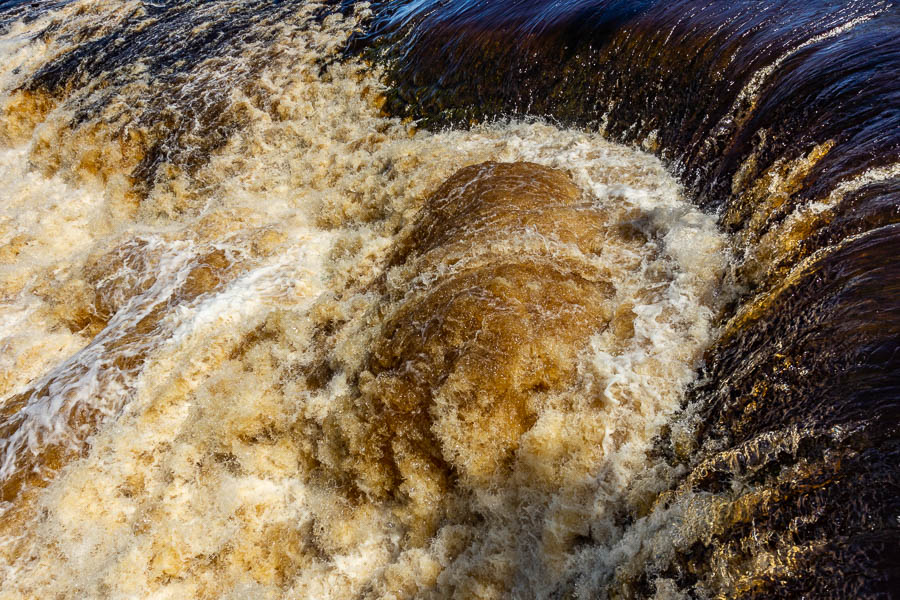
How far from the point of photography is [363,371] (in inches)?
169

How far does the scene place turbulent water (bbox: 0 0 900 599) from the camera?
2654mm

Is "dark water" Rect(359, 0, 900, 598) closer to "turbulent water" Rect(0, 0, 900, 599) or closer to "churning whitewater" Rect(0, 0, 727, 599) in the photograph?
"turbulent water" Rect(0, 0, 900, 599)

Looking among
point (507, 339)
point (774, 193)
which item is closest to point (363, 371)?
point (507, 339)

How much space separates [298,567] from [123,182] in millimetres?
6877

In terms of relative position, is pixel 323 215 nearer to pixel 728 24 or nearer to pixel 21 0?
pixel 728 24

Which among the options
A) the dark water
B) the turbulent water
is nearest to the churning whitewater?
the turbulent water

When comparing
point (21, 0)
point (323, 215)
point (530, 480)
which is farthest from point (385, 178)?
point (21, 0)

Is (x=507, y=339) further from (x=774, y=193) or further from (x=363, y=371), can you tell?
(x=774, y=193)

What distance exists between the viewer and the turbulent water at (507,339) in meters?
2.65

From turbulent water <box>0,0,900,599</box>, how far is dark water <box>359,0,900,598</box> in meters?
0.02

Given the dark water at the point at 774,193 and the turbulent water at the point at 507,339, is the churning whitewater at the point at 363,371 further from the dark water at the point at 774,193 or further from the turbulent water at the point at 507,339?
the dark water at the point at 774,193

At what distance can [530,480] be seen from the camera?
3398 mm

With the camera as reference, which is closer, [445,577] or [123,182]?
[445,577]

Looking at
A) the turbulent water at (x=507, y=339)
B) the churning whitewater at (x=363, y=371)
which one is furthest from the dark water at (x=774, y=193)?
the churning whitewater at (x=363, y=371)
